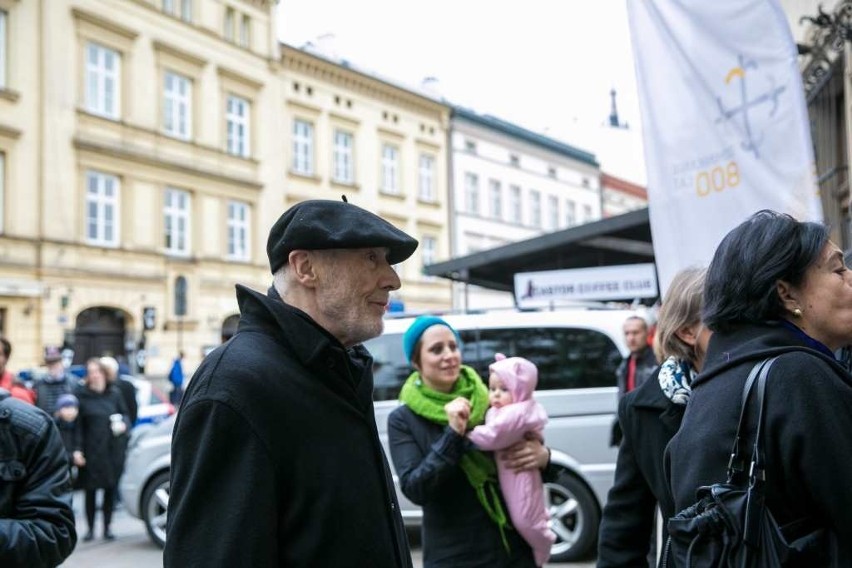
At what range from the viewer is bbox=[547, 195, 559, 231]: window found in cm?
4934

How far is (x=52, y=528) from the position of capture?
2736mm

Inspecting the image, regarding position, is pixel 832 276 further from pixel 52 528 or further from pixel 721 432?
pixel 52 528

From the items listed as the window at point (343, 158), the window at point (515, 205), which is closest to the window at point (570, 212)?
the window at point (515, 205)

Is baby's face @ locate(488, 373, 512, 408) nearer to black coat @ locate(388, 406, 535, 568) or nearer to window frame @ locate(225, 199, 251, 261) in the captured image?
black coat @ locate(388, 406, 535, 568)

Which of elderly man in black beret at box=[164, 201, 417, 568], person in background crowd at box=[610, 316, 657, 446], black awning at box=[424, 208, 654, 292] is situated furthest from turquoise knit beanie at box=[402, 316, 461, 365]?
black awning at box=[424, 208, 654, 292]

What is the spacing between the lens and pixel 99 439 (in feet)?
31.0

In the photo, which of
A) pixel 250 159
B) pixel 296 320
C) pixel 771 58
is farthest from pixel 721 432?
pixel 250 159

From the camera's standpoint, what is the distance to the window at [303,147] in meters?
34.7

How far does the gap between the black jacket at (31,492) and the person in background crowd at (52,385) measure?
25.9ft

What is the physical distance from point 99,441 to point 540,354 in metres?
4.66

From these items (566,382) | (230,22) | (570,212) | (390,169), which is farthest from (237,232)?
(566,382)

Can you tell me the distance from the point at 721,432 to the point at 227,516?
3.51 feet

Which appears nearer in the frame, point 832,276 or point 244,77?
point 832,276

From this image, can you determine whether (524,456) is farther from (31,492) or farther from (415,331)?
(31,492)
